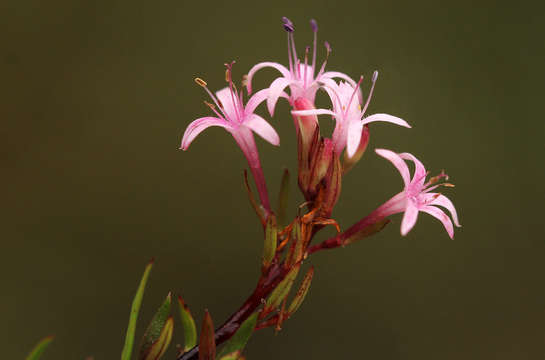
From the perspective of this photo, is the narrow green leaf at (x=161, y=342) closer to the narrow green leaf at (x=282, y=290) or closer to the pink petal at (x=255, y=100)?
the narrow green leaf at (x=282, y=290)

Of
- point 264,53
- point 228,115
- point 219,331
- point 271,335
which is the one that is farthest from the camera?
point 264,53

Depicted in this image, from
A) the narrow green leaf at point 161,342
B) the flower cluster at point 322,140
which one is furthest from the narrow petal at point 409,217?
the narrow green leaf at point 161,342

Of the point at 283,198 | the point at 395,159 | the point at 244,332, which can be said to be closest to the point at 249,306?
the point at 244,332

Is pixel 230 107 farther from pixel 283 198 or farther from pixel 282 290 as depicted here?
pixel 282 290

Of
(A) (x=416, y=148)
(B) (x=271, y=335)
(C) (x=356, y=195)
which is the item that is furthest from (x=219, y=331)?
(A) (x=416, y=148)

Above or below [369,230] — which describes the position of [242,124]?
above

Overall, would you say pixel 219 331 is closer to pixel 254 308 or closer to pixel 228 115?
pixel 254 308
